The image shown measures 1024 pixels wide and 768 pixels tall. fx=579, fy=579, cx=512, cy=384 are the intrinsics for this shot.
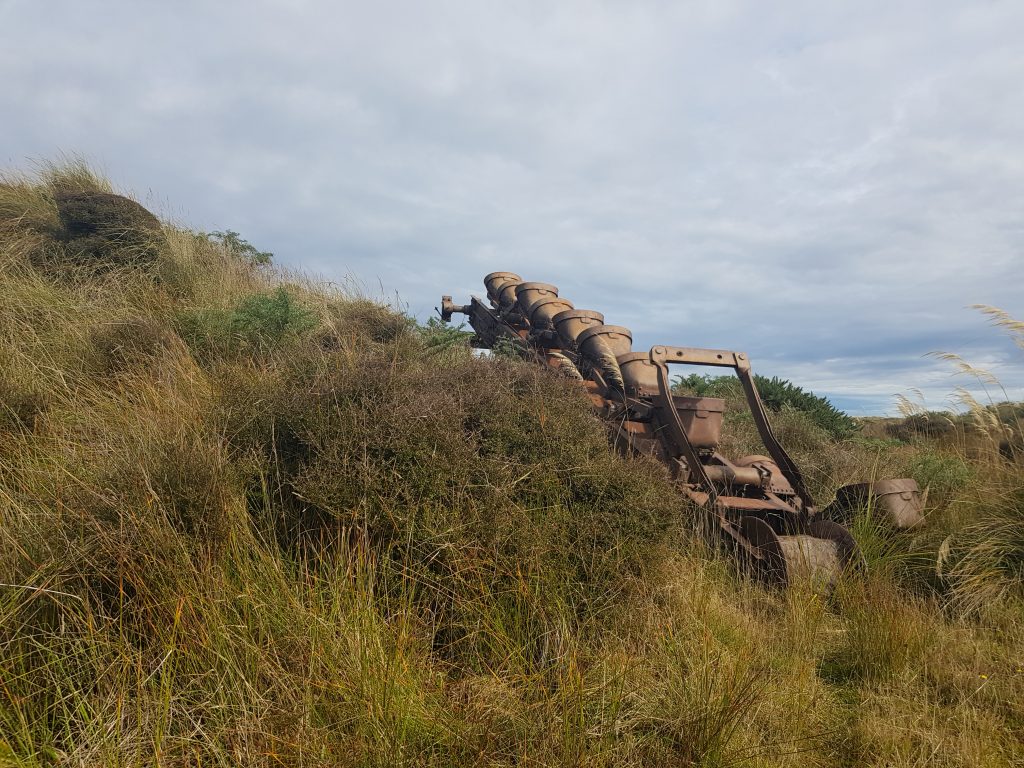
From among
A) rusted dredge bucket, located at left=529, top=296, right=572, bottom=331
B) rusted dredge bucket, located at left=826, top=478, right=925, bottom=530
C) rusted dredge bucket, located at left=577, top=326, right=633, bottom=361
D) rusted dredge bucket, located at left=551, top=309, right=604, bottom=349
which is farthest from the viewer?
rusted dredge bucket, located at left=529, top=296, right=572, bottom=331

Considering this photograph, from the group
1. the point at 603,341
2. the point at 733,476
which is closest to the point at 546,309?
the point at 603,341

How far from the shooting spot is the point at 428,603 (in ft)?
9.82

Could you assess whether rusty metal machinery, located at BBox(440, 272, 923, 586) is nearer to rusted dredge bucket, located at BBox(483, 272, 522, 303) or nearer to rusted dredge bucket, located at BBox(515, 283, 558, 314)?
rusted dredge bucket, located at BBox(515, 283, 558, 314)

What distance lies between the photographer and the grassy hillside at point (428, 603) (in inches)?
91.4

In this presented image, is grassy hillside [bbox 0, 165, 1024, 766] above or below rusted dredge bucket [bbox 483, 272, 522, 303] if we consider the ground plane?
below

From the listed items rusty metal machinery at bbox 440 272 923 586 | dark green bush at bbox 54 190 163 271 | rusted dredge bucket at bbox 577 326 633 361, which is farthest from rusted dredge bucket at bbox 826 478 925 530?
dark green bush at bbox 54 190 163 271

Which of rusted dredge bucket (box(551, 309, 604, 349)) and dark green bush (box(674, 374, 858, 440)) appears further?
dark green bush (box(674, 374, 858, 440))

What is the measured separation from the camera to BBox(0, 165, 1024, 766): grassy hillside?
2.32 m

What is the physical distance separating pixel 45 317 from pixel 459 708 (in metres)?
7.14

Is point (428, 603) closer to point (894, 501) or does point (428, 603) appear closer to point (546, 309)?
point (894, 501)

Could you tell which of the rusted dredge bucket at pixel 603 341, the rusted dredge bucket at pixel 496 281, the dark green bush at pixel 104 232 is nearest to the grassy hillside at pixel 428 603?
the rusted dredge bucket at pixel 603 341

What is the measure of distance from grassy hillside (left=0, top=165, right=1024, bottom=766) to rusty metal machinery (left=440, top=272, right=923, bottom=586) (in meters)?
0.26

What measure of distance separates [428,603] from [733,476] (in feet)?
10.8

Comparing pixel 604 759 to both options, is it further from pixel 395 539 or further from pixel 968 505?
pixel 968 505
